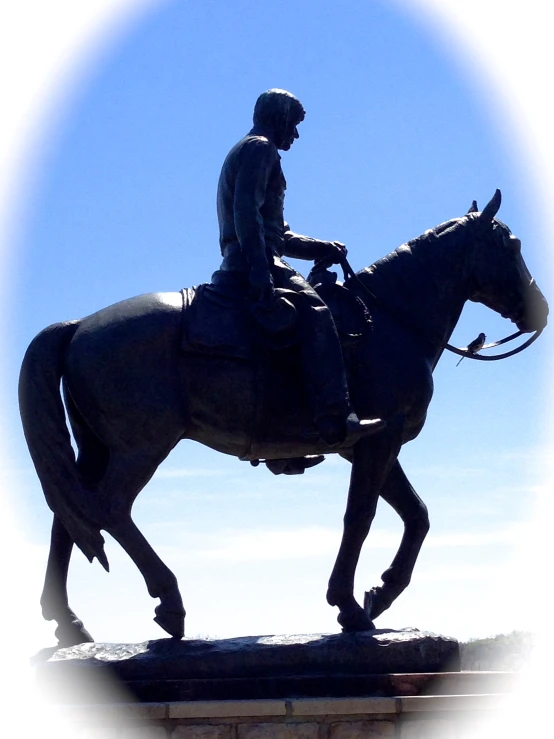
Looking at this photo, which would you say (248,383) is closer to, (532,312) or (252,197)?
(252,197)

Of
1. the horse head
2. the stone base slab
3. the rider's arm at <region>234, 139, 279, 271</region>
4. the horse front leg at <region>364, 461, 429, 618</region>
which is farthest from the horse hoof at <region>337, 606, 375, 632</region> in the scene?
the horse head

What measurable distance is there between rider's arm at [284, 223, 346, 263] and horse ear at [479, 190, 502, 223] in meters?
1.07

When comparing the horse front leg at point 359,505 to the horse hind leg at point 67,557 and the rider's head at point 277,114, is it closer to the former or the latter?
the horse hind leg at point 67,557

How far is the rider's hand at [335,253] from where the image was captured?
9125 millimetres

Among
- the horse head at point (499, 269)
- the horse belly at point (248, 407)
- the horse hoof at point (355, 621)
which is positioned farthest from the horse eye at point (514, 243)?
the horse hoof at point (355, 621)

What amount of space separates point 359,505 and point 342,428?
0.63 metres

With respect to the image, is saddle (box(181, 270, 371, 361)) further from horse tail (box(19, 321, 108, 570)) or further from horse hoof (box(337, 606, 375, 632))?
horse hoof (box(337, 606, 375, 632))

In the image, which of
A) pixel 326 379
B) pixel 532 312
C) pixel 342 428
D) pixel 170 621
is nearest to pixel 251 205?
pixel 326 379

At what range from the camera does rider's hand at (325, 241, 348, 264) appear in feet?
29.9

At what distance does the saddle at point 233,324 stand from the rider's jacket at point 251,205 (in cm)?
30

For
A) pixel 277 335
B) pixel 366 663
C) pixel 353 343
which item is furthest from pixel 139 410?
pixel 366 663

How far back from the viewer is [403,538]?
8.88 meters

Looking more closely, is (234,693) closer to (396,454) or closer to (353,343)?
(396,454)

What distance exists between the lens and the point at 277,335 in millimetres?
8211
